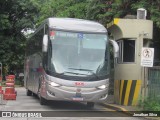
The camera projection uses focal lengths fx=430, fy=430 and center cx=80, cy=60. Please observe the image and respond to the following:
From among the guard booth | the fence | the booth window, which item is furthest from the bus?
the booth window

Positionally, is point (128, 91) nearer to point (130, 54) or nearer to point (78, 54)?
point (130, 54)

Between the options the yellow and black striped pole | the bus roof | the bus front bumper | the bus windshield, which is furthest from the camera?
the yellow and black striped pole

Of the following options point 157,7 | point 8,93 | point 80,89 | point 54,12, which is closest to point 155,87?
point 80,89

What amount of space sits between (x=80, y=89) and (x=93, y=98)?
0.67m

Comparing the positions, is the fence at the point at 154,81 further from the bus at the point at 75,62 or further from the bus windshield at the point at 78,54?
the bus windshield at the point at 78,54

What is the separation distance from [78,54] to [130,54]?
3.75 metres

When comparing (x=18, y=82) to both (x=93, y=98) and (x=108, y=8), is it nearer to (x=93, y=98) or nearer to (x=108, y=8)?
(x=108, y=8)

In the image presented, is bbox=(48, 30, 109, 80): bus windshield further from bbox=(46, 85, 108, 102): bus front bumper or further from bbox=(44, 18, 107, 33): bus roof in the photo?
bbox=(46, 85, 108, 102): bus front bumper

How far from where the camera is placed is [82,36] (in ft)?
57.2

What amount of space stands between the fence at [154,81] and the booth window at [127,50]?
197cm

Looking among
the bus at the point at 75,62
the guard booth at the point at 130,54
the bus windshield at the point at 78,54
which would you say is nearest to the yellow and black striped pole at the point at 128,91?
the guard booth at the point at 130,54

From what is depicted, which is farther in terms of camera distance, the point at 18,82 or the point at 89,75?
the point at 18,82

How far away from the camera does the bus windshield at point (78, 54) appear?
16.8 meters

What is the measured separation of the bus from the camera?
16.5m
